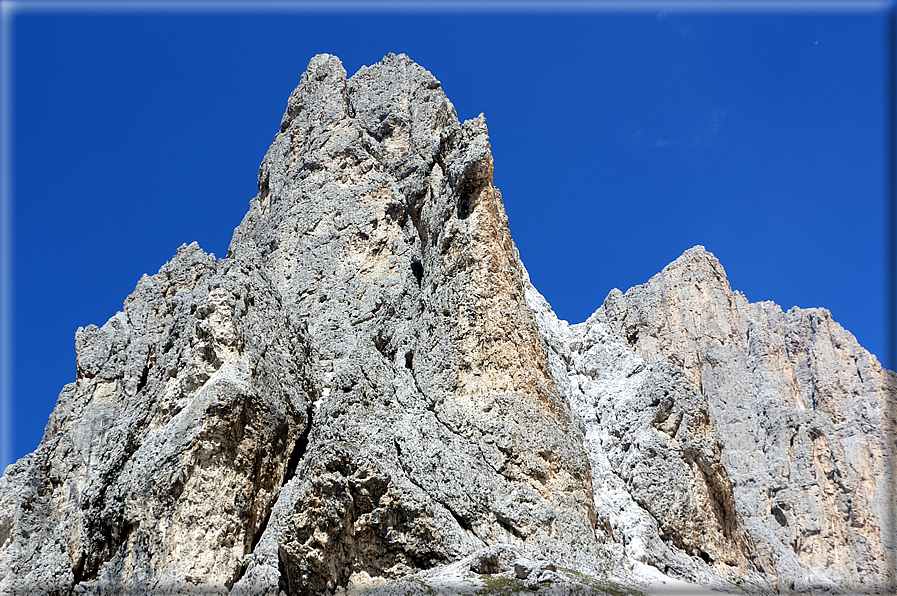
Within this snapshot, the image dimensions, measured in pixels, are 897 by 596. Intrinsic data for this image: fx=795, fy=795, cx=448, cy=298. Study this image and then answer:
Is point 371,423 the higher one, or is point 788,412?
point 788,412

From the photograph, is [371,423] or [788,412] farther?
[788,412]

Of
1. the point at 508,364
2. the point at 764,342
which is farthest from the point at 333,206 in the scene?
the point at 764,342

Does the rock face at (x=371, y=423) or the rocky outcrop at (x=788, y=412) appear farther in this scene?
the rocky outcrop at (x=788, y=412)

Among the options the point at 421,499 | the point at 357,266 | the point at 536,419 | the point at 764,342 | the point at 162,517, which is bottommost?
the point at 162,517

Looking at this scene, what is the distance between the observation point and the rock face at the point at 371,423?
95.5ft

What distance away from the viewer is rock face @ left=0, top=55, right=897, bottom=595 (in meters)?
29.1

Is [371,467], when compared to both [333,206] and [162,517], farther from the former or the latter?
[333,206]

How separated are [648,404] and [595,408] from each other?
355 centimetres

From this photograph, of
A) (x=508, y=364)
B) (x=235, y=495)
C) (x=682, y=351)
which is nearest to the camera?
(x=235, y=495)

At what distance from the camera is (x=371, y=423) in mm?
31328

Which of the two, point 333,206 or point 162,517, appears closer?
point 162,517

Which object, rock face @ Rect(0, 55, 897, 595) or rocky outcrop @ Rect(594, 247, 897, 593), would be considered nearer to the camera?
rock face @ Rect(0, 55, 897, 595)

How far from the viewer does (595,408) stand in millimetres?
43344

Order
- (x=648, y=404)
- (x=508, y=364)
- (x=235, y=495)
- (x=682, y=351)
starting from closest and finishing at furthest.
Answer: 1. (x=235, y=495)
2. (x=508, y=364)
3. (x=648, y=404)
4. (x=682, y=351)
